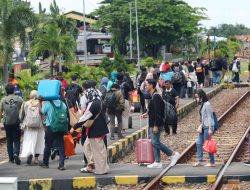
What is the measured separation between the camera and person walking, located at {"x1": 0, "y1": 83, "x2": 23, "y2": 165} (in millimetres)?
14383

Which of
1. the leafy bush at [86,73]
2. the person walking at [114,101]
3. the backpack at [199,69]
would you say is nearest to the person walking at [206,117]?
the person walking at [114,101]

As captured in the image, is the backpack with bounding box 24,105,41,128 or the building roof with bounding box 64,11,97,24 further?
the building roof with bounding box 64,11,97,24

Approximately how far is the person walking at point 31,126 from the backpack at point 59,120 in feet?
2.66

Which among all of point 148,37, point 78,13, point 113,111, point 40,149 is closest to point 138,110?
point 113,111

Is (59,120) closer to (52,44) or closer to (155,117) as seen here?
(155,117)

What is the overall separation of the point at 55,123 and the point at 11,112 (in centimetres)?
143

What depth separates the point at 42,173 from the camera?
1342 cm

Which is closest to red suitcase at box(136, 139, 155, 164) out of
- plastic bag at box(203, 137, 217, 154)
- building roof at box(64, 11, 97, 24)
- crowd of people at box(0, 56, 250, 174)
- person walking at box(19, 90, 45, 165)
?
crowd of people at box(0, 56, 250, 174)

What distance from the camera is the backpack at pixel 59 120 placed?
1336 cm

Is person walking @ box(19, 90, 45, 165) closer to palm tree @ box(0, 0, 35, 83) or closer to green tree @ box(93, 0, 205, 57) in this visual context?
palm tree @ box(0, 0, 35, 83)

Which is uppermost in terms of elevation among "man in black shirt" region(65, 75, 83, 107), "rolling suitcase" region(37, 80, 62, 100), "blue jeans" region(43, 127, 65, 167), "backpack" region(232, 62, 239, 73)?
"rolling suitcase" region(37, 80, 62, 100)

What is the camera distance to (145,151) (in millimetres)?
13969

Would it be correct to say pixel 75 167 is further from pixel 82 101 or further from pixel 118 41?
pixel 118 41

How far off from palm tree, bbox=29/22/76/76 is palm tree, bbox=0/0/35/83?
6388 mm
